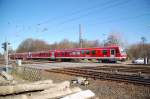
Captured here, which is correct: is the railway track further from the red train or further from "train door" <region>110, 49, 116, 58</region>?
the red train

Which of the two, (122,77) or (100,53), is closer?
(122,77)

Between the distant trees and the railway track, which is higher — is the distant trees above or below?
above

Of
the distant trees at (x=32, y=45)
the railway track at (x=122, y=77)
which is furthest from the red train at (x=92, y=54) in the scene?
the distant trees at (x=32, y=45)

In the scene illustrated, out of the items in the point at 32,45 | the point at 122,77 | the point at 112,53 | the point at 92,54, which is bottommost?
the point at 122,77

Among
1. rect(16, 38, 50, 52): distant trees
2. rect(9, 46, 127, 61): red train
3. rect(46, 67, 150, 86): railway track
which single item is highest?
rect(16, 38, 50, 52): distant trees

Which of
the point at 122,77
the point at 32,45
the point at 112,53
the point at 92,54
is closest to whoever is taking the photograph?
the point at 122,77

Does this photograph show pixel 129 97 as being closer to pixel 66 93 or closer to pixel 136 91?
pixel 136 91

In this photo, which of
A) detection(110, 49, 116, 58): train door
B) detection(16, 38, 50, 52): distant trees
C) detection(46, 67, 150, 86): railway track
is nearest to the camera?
detection(46, 67, 150, 86): railway track

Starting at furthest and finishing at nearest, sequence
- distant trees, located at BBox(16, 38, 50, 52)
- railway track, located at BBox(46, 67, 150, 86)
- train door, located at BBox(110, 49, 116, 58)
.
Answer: distant trees, located at BBox(16, 38, 50, 52) → train door, located at BBox(110, 49, 116, 58) → railway track, located at BBox(46, 67, 150, 86)

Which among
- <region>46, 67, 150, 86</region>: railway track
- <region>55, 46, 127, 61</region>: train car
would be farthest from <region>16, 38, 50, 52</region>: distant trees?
<region>46, 67, 150, 86</region>: railway track

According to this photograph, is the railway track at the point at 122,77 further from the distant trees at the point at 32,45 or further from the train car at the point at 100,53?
the distant trees at the point at 32,45

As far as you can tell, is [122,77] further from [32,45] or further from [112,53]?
[32,45]

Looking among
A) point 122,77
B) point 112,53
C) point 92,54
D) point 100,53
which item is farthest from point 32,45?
point 122,77

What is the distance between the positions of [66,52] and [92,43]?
185 feet
